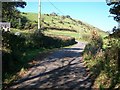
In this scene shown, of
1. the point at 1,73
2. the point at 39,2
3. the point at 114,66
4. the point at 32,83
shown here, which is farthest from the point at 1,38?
the point at 39,2

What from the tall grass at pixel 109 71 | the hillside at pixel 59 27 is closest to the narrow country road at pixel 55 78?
the tall grass at pixel 109 71

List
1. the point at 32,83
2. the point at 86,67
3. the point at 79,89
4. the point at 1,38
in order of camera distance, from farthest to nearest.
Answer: the point at 86,67
the point at 1,38
the point at 32,83
the point at 79,89

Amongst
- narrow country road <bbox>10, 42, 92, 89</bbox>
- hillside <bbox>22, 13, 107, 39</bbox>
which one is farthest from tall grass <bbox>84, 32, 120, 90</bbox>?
hillside <bbox>22, 13, 107, 39</bbox>

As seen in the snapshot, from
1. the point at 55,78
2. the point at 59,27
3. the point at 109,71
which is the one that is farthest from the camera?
the point at 59,27

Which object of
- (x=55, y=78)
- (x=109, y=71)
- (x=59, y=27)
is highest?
(x=109, y=71)

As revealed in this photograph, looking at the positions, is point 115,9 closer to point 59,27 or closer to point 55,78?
point 55,78

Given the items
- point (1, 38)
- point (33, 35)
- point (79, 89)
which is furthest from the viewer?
point (33, 35)

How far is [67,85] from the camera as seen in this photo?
13609mm

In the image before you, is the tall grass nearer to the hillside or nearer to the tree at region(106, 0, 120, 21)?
the tree at region(106, 0, 120, 21)

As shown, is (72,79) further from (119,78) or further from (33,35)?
(33,35)

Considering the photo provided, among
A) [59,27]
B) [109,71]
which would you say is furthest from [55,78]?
[59,27]

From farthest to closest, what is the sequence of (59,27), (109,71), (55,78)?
1. (59,27)
2. (55,78)
3. (109,71)

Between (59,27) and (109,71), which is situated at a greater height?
(109,71)

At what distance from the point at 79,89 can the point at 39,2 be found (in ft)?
81.8
